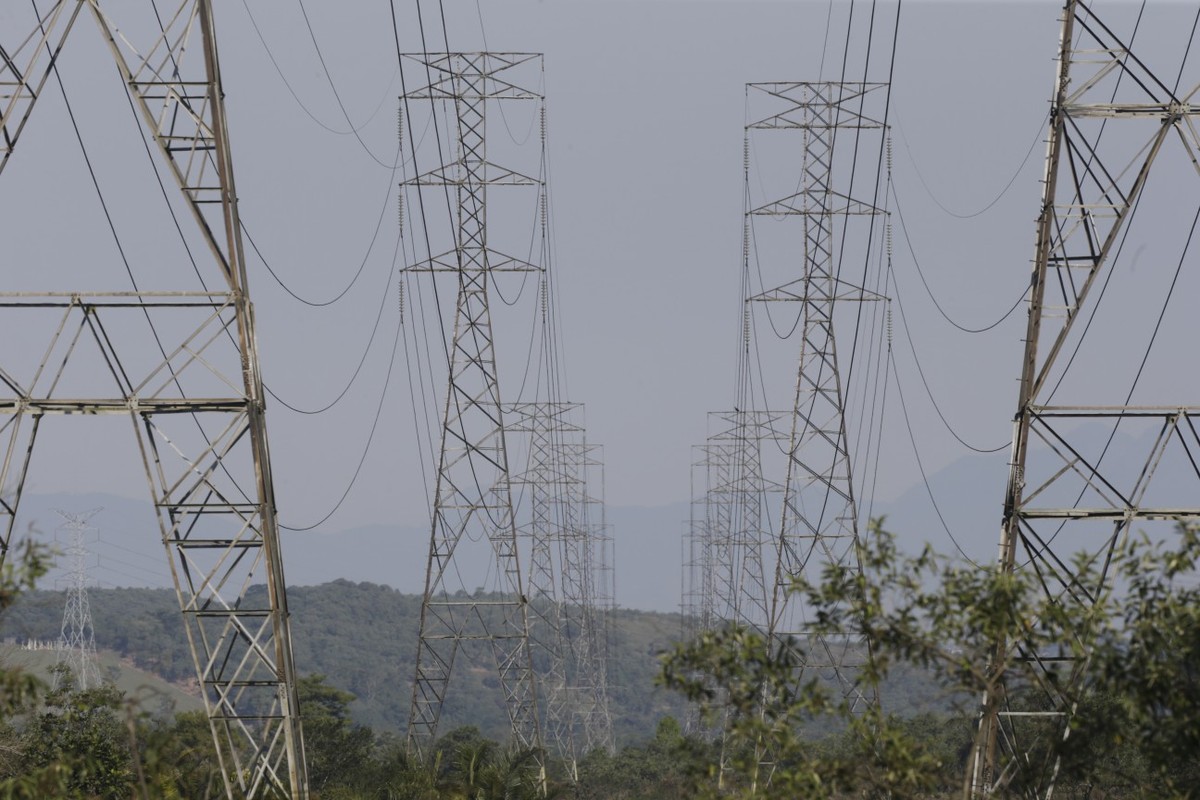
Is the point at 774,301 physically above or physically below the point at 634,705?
above

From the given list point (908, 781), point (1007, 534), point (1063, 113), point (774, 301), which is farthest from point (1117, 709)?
point (774, 301)

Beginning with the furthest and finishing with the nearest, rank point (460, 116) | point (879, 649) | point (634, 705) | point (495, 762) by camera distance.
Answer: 1. point (634, 705)
2. point (460, 116)
3. point (495, 762)
4. point (879, 649)

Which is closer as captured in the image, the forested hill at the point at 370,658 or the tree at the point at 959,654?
the tree at the point at 959,654

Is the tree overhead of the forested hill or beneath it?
overhead

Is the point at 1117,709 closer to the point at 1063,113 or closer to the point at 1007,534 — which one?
the point at 1007,534

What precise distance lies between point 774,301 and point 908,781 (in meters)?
32.1

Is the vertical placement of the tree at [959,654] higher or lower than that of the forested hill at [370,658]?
higher

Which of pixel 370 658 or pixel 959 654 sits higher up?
pixel 959 654

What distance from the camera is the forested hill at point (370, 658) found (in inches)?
6334

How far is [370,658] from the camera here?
179 meters

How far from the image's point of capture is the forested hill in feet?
528

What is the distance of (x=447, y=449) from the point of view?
41688mm

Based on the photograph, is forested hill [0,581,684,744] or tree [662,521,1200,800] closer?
tree [662,521,1200,800]

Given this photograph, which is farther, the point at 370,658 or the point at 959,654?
the point at 370,658
